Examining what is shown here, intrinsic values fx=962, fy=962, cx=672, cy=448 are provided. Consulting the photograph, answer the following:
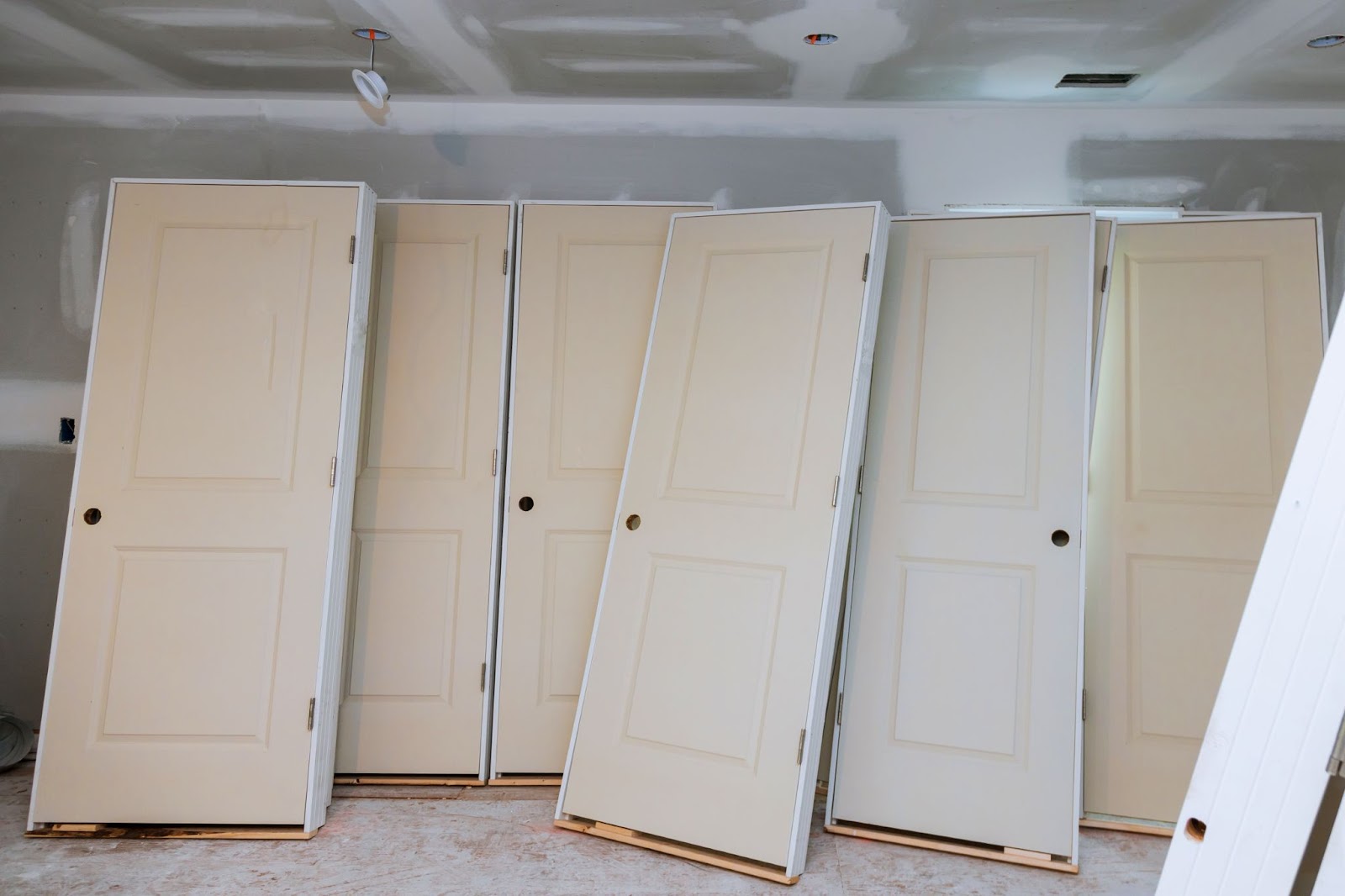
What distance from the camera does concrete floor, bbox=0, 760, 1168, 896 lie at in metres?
2.63

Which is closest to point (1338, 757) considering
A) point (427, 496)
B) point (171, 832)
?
point (427, 496)

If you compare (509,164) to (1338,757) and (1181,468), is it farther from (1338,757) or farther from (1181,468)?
(1338,757)

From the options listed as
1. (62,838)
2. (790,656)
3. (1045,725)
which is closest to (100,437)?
(62,838)

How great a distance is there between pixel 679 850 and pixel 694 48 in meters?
2.60

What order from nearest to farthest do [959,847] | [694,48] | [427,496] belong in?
[959,847], [694,48], [427,496]

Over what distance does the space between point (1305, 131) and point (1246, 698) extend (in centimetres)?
362

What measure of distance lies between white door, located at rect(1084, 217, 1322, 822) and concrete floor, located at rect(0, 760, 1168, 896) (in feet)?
1.22

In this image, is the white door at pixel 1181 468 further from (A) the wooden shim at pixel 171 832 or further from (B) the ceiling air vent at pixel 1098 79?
(A) the wooden shim at pixel 171 832

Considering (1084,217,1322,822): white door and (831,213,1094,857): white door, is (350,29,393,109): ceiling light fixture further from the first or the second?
(1084,217,1322,822): white door

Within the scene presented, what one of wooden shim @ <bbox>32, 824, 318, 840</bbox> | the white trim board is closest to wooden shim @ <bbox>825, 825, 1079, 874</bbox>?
wooden shim @ <bbox>32, 824, 318, 840</bbox>

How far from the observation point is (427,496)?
347 cm

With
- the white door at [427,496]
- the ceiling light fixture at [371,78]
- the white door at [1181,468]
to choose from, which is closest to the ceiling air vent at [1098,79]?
the white door at [1181,468]

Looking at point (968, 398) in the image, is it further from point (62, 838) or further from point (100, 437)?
point (62, 838)

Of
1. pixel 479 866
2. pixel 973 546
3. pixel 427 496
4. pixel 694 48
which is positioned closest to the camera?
pixel 479 866
